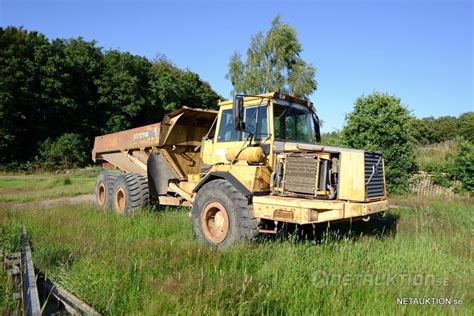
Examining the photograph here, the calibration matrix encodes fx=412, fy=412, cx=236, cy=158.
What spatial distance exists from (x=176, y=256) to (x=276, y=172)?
2.13 m

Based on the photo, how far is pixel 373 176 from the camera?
250 inches

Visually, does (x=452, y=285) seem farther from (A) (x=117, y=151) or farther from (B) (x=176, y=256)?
(A) (x=117, y=151)

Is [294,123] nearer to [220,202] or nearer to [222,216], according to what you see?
[220,202]

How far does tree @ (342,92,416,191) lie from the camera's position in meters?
15.6

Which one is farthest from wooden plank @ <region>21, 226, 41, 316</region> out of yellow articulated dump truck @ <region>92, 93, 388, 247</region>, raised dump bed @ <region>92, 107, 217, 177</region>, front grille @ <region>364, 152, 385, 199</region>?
front grille @ <region>364, 152, 385, 199</region>

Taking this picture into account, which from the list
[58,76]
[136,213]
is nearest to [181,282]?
[136,213]

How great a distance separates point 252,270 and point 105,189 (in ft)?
22.1

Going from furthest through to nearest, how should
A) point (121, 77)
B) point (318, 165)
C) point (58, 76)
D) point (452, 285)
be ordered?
point (121, 77) < point (58, 76) < point (318, 165) < point (452, 285)

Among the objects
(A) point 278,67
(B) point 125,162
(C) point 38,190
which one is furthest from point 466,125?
(B) point 125,162

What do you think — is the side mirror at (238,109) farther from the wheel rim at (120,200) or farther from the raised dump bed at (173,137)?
the wheel rim at (120,200)

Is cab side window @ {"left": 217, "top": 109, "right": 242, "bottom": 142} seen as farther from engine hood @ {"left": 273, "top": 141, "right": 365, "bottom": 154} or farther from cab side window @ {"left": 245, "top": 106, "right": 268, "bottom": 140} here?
engine hood @ {"left": 273, "top": 141, "right": 365, "bottom": 154}

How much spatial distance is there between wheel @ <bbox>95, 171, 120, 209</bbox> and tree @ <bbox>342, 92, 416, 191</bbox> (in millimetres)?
9585

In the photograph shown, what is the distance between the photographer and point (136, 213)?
9312 mm

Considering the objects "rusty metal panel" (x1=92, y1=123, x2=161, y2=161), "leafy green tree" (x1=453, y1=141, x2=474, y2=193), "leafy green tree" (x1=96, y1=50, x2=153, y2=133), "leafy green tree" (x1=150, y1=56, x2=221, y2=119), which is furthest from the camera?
"leafy green tree" (x1=150, y1=56, x2=221, y2=119)
